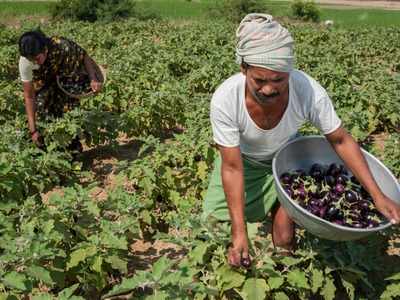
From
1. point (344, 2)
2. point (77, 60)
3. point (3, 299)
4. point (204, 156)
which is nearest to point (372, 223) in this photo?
point (3, 299)

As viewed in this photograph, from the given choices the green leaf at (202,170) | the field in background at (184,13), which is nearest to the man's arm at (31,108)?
the green leaf at (202,170)

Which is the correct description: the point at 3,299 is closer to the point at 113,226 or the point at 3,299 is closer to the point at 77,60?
the point at 113,226

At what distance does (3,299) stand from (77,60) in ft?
10.1

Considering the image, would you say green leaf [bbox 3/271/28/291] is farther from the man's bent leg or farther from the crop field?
the man's bent leg

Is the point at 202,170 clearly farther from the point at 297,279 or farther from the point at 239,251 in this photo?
the point at 239,251

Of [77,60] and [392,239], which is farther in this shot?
[77,60]

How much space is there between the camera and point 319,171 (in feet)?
9.61

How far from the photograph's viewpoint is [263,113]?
2.69 meters

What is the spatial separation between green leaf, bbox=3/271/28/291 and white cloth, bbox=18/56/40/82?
2.72 meters

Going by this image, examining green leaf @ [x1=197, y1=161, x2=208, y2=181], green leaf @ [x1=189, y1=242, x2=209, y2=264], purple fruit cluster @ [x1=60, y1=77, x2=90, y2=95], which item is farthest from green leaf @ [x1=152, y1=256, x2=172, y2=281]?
purple fruit cluster @ [x1=60, y1=77, x2=90, y2=95]

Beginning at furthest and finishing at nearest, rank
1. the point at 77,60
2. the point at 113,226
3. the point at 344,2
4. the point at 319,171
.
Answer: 1. the point at 344,2
2. the point at 77,60
3. the point at 113,226
4. the point at 319,171

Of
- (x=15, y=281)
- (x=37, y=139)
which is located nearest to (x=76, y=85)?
(x=37, y=139)

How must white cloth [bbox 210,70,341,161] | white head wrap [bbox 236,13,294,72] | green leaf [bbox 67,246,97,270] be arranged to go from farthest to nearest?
green leaf [bbox 67,246,97,270] < white cloth [bbox 210,70,341,161] < white head wrap [bbox 236,13,294,72]

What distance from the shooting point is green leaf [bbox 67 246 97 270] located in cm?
320
